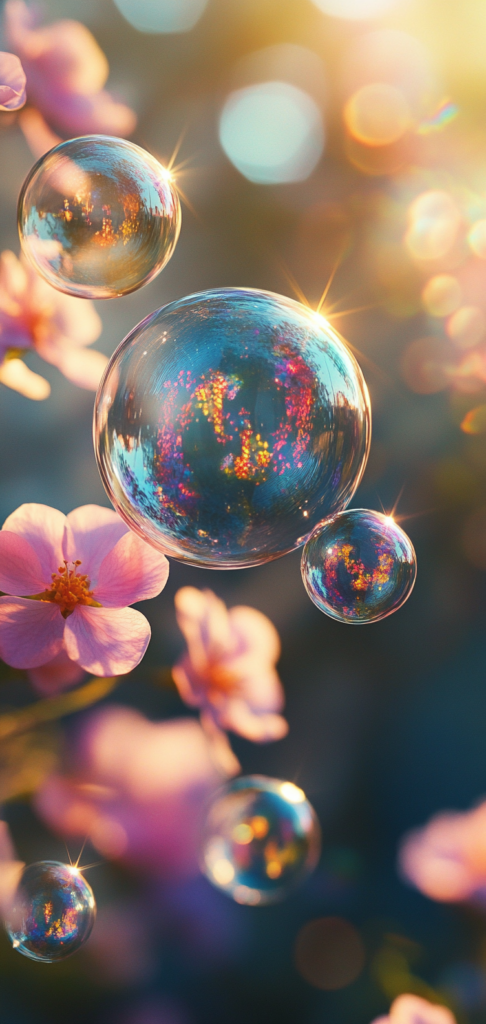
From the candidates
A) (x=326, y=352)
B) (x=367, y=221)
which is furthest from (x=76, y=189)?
(x=367, y=221)

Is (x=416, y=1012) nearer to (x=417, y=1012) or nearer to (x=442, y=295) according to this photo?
(x=417, y=1012)

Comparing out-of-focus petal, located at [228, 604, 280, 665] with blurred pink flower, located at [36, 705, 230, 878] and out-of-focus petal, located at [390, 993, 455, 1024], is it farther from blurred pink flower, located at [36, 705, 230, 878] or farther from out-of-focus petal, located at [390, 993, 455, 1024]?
out-of-focus petal, located at [390, 993, 455, 1024]

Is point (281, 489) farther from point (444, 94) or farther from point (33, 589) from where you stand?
point (444, 94)

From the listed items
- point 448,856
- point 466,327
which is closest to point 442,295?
point 466,327

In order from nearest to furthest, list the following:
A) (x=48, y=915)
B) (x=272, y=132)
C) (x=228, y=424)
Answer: (x=228, y=424)
(x=48, y=915)
(x=272, y=132)

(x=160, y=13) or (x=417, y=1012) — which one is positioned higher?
(x=160, y=13)

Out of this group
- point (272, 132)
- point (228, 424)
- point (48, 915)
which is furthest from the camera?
A: point (272, 132)

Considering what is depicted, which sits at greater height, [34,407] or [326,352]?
[326,352]

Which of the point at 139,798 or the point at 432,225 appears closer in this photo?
the point at 139,798
